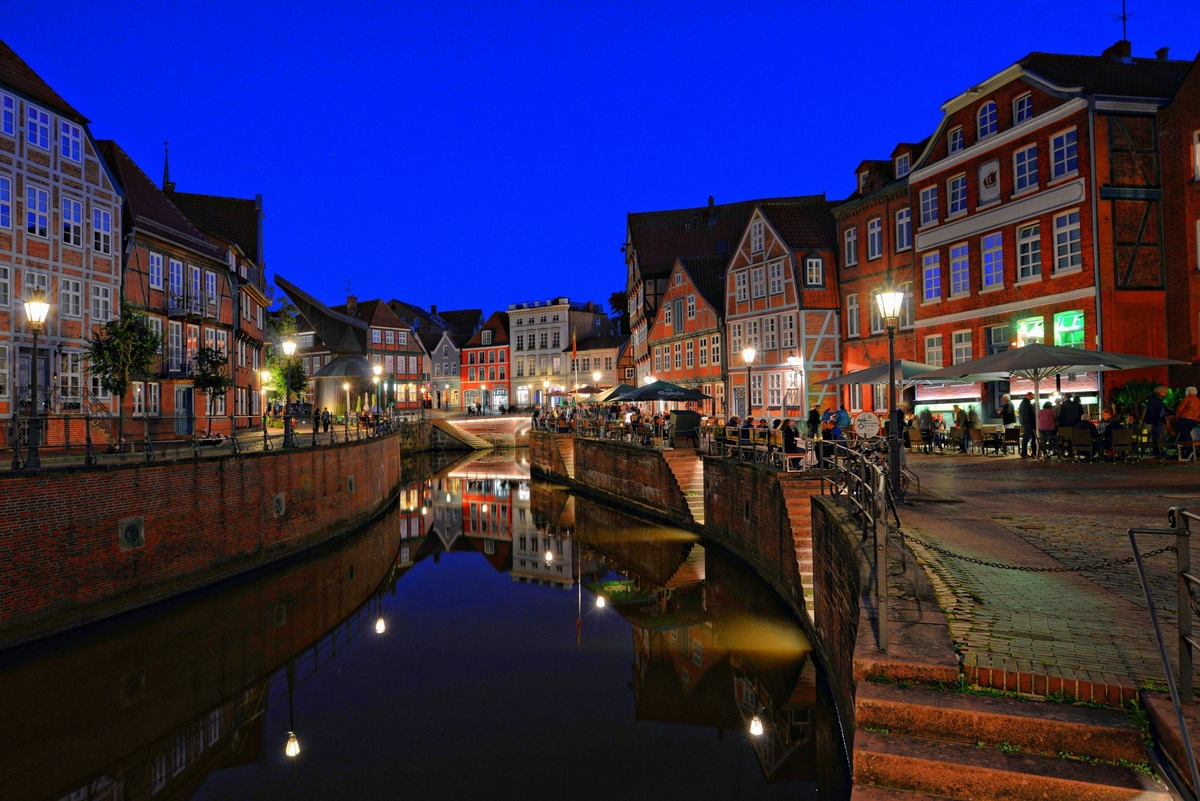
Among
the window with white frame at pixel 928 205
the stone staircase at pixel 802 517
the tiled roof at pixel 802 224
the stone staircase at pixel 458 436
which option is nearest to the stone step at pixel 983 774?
the stone staircase at pixel 802 517

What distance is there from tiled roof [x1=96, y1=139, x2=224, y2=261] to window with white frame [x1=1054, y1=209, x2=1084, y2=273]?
29.3m

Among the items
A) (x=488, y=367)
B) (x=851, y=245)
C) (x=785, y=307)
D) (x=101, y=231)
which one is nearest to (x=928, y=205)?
(x=851, y=245)

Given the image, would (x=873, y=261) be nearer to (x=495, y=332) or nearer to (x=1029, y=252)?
(x=1029, y=252)

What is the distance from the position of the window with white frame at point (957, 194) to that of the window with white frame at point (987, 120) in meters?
1.53

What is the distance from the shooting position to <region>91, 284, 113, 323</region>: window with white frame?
79.9ft

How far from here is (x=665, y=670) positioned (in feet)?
40.4

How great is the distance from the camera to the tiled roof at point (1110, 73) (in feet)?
74.6

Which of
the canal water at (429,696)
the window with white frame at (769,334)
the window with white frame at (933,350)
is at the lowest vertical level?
the canal water at (429,696)

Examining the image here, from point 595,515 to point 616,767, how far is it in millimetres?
19824

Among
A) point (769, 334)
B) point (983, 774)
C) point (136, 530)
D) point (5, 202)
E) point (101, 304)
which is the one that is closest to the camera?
point (983, 774)

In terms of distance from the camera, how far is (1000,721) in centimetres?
480

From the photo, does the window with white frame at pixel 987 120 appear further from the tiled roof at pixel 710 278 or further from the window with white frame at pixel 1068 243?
the tiled roof at pixel 710 278

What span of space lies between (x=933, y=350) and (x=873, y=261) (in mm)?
6068

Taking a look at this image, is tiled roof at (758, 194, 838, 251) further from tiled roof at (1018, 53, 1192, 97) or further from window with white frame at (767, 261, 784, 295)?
tiled roof at (1018, 53, 1192, 97)
